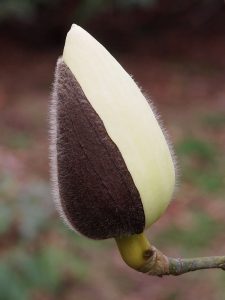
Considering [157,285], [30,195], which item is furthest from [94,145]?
[157,285]

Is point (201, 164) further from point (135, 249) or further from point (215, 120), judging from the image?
point (135, 249)

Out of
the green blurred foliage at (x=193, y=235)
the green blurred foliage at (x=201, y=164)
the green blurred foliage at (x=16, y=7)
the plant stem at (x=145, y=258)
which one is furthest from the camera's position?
the green blurred foliage at (x=16, y=7)

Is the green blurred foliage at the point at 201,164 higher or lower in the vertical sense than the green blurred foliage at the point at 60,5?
lower

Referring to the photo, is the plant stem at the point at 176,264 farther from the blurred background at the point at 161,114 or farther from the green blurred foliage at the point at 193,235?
the green blurred foliage at the point at 193,235

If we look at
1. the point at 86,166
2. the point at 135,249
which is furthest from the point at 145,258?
the point at 86,166

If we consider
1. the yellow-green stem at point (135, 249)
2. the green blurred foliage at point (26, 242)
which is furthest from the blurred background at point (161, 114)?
the yellow-green stem at point (135, 249)

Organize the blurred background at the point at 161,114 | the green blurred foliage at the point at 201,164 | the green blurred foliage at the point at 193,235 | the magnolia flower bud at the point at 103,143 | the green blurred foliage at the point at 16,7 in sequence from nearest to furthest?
the magnolia flower bud at the point at 103,143, the blurred background at the point at 161,114, the green blurred foliage at the point at 193,235, the green blurred foliage at the point at 201,164, the green blurred foliage at the point at 16,7

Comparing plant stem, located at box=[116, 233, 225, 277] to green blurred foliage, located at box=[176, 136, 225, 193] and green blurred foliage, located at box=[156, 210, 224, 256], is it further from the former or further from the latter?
green blurred foliage, located at box=[176, 136, 225, 193]
